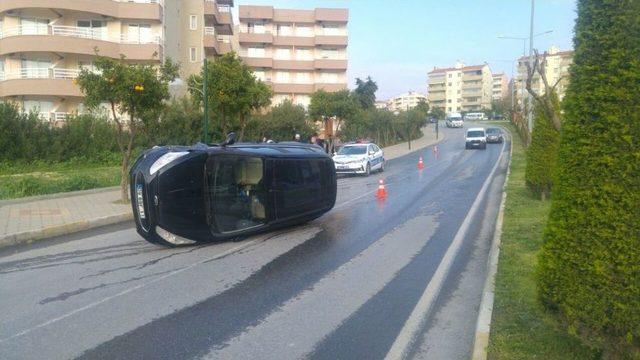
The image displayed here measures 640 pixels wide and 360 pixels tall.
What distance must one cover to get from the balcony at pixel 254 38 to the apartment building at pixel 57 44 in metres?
23.2

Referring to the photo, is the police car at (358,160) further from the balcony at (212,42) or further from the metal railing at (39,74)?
the balcony at (212,42)

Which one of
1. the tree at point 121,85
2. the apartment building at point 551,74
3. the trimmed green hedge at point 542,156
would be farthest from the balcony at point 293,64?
the trimmed green hedge at point 542,156

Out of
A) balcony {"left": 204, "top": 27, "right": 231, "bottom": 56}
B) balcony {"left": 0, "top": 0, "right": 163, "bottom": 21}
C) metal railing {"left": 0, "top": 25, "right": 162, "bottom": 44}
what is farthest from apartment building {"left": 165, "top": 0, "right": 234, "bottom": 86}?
balcony {"left": 0, "top": 0, "right": 163, "bottom": 21}

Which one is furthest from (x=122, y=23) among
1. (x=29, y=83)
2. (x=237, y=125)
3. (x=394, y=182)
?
(x=394, y=182)

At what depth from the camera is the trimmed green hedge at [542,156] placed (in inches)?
610

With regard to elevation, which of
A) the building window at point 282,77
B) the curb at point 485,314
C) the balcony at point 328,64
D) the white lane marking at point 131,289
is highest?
the balcony at point 328,64

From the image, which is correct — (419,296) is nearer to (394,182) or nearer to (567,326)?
(567,326)

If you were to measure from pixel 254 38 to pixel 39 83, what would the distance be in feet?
100

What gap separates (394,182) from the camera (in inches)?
964

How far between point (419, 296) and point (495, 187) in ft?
49.6

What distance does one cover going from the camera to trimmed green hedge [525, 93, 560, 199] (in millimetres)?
15498

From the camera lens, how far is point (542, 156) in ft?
51.5

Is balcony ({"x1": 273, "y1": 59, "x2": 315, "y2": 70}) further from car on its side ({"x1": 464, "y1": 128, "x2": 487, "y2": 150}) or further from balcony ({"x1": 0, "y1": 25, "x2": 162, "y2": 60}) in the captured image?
balcony ({"x1": 0, "y1": 25, "x2": 162, "y2": 60})

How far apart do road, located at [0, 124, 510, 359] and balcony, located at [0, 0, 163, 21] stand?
29.8 meters
